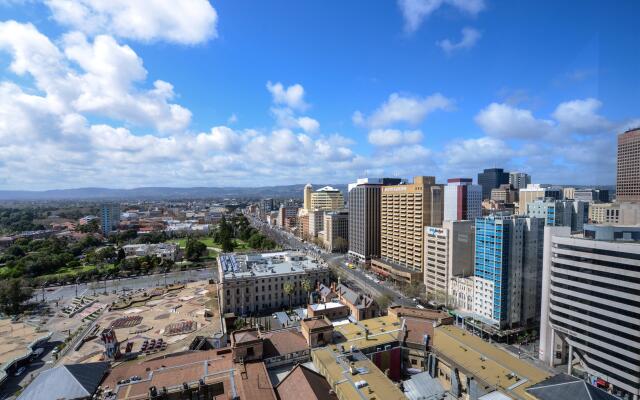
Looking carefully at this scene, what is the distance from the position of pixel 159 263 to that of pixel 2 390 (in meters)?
41.8

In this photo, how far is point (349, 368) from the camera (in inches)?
840

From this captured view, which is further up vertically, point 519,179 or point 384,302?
point 519,179

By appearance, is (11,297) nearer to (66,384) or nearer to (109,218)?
(66,384)

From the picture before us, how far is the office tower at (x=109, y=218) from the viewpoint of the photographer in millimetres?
113312

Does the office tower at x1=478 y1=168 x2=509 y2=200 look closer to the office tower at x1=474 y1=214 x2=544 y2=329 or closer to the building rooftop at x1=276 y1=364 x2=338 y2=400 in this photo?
the office tower at x1=474 y1=214 x2=544 y2=329

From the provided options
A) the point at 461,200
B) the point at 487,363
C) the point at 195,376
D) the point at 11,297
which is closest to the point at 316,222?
the point at 461,200

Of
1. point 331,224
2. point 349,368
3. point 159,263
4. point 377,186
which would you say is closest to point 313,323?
point 349,368

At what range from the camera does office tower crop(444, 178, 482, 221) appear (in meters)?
53.8

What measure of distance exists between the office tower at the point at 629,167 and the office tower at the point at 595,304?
76417 millimetres

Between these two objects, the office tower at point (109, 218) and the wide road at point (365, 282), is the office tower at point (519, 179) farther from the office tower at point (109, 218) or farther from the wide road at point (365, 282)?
the office tower at point (109, 218)

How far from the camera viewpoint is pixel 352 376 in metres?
20.4

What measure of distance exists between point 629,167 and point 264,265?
320 feet

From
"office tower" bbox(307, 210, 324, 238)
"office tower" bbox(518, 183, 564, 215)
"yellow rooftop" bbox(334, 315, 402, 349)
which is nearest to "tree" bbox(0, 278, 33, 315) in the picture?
"yellow rooftop" bbox(334, 315, 402, 349)


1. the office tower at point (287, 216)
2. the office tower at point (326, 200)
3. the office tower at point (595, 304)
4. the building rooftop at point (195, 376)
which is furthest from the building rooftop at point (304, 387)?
the office tower at point (287, 216)
